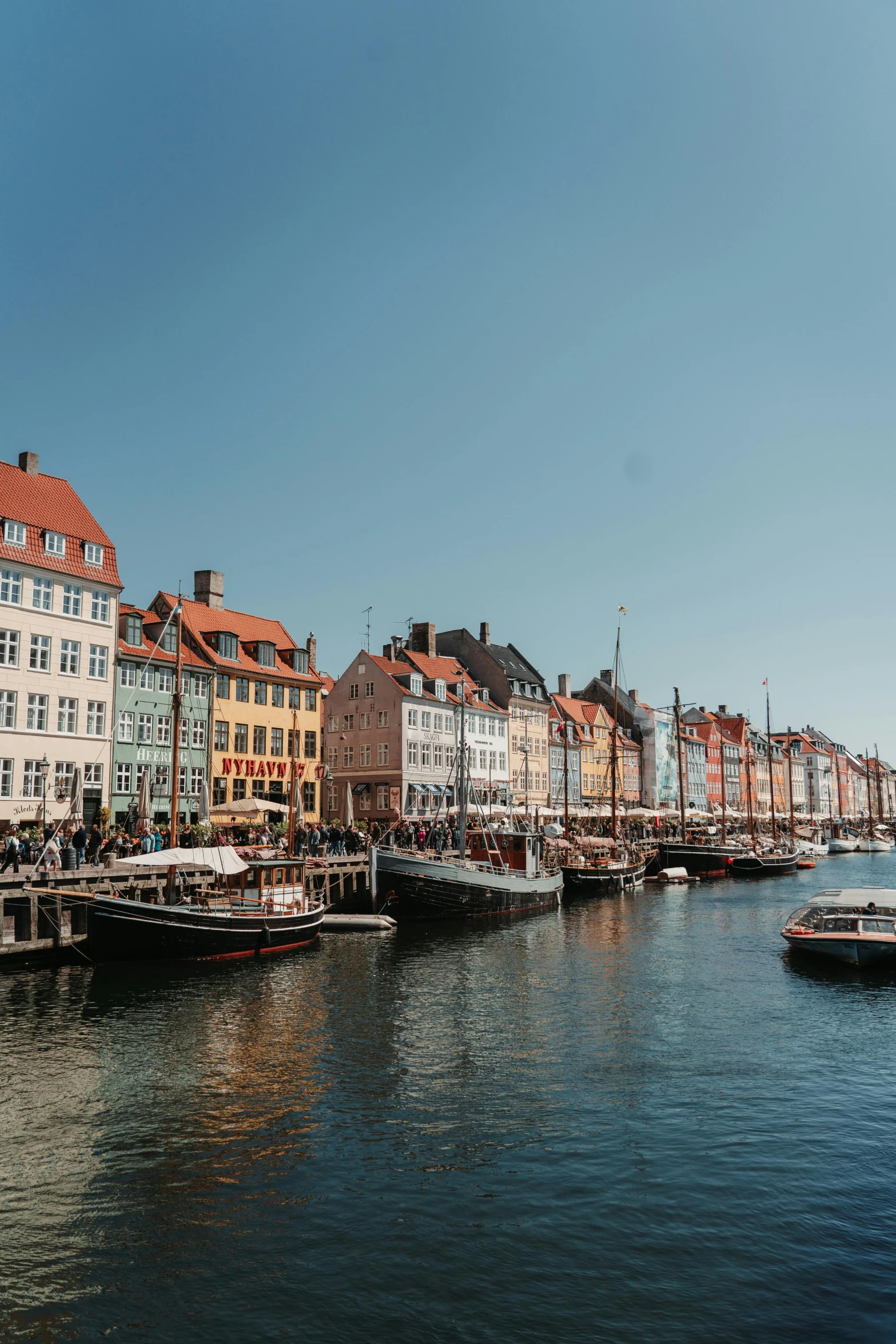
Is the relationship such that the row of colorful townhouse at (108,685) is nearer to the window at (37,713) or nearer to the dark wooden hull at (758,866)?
the window at (37,713)

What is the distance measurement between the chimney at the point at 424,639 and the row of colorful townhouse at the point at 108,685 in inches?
918

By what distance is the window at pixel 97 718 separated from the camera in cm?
5412

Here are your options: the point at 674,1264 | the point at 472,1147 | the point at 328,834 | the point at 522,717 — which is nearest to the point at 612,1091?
the point at 472,1147

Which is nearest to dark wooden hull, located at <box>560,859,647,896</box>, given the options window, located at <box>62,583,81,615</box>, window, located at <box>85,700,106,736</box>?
window, located at <box>85,700,106,736</box>

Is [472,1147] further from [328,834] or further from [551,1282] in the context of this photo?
[328,834]

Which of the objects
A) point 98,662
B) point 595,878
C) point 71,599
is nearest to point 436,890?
point 595,878

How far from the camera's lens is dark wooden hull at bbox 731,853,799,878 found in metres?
87.4

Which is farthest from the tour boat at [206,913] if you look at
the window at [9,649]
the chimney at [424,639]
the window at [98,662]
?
the chimney at [424,639]

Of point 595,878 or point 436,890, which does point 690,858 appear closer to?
point 595,878

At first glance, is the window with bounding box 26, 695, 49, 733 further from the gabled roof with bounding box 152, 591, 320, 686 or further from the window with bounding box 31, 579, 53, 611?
the gabled roof with bounding box 152, 591, 320, 686

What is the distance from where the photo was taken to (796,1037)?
25391mm

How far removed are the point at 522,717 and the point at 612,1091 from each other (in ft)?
256

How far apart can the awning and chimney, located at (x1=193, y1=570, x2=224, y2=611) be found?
1310 inches

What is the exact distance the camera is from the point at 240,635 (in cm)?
7031
